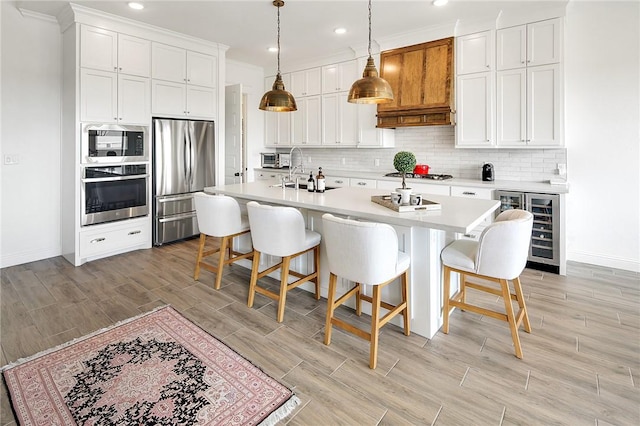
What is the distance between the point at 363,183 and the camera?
5.34m

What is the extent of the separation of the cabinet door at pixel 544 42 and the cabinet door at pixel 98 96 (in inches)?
190

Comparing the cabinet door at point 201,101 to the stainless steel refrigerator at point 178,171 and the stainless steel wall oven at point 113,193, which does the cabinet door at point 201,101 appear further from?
the stainless steel wall oven at point 113,193

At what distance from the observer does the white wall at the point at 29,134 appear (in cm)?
398

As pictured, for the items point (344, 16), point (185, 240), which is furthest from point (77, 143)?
point (344, 16)

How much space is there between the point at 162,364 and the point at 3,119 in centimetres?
363

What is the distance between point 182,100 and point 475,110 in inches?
153

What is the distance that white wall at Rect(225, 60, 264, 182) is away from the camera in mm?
6572

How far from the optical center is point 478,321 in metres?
2.76

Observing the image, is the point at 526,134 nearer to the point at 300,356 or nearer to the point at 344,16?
the point at 344,16

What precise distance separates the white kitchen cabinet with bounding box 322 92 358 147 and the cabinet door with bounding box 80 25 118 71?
3.10 meters

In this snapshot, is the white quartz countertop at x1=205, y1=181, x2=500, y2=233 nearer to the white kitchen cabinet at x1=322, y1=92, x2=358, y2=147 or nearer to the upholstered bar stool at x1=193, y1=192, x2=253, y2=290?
the upholstered bar stool at x1=193, y1=192, x2=253, y2=290

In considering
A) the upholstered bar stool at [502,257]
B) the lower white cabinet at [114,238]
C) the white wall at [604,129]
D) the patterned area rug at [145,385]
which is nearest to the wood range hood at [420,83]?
the white wall at [604,129]

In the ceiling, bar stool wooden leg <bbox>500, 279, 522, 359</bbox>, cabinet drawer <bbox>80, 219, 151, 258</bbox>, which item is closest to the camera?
bar stool wooden leg <bbox>500, 279, 522, 359</bbox>

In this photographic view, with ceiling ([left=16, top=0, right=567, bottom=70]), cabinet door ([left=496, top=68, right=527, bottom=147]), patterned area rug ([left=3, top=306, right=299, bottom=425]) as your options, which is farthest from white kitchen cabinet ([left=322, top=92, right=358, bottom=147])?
patterned area rug ([left=3, top=306, right=299, bottom=425])
